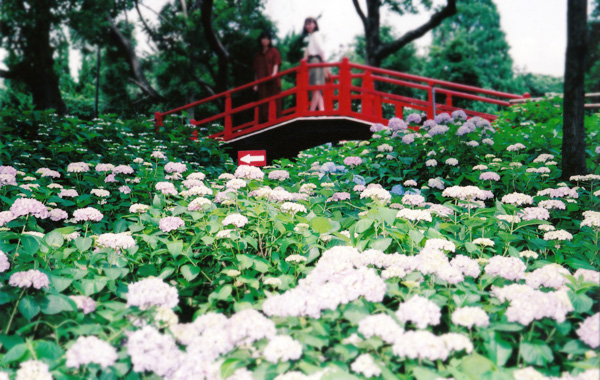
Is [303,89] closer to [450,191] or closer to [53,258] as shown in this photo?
[450,191]

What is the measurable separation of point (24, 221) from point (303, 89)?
5.48 m

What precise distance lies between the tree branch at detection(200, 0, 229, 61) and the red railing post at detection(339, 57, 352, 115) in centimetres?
457

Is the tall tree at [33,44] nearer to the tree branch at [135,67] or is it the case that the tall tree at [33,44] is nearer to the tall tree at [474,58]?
the tree branch at [135,67]

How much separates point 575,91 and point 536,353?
7.34 feet

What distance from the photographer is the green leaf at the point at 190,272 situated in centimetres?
179

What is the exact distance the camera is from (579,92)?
111 inches

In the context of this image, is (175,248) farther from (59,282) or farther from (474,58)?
(474,58)

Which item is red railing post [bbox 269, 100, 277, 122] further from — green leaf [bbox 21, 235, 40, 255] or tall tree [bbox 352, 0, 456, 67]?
green leaf [bbox 21, 235, 40, 255]

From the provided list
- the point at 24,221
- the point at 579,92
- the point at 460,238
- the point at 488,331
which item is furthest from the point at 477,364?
the point at 579,92

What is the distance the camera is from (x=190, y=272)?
5.93 ft

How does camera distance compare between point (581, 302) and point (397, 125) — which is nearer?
point (581, 302)

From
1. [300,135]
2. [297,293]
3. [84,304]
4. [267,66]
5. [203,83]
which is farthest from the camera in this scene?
[203,83]

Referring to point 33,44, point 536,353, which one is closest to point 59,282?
point 536,353

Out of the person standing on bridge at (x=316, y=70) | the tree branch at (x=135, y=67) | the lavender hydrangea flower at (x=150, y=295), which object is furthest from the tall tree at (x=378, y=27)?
the lavender hydrangea flower at (x=150, y=295)
